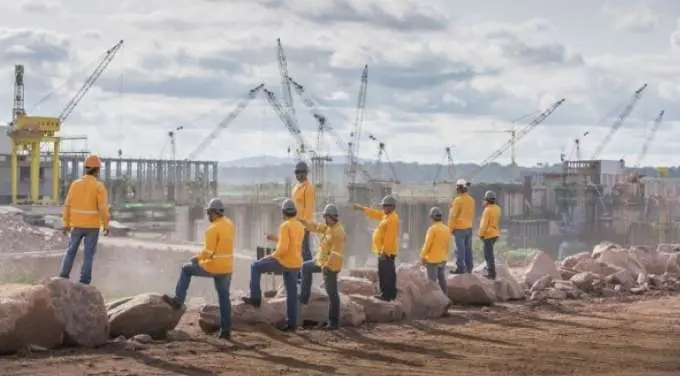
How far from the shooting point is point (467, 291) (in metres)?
22.0

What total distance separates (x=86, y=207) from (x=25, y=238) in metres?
38.2

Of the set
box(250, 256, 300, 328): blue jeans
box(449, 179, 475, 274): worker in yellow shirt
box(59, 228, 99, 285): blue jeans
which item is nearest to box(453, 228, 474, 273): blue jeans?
box(449, 179, 475, 274): worker in yellow shirt

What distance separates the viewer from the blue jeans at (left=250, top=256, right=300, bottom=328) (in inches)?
643

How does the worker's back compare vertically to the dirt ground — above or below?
above

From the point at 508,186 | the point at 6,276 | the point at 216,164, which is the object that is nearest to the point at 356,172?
the point at 216,164

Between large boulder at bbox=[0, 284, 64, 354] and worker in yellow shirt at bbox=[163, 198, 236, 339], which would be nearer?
large boulder at bbox=[0, 284, 64, 354]

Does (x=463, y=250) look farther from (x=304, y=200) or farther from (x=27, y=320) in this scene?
(x=27, y=320)

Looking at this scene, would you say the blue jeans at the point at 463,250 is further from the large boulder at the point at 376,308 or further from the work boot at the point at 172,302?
the work boot at the point at 172,302

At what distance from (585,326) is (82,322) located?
8955mm

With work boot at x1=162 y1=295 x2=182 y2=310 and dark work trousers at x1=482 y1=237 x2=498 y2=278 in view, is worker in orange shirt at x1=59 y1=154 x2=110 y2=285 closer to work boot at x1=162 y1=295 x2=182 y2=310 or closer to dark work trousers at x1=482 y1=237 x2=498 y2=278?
work boot at x1=162 y1=295 x2=182 y2=310

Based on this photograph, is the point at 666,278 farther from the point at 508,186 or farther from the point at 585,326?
the point at 508,186

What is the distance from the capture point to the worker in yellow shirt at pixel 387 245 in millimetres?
18766

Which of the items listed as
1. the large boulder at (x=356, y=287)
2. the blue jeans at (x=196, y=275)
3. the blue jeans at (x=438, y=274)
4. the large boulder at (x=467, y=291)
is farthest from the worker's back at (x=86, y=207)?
the large boulder at (x=467, y=291)

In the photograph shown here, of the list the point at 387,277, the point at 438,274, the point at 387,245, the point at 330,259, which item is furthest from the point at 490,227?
the point at 330,259
